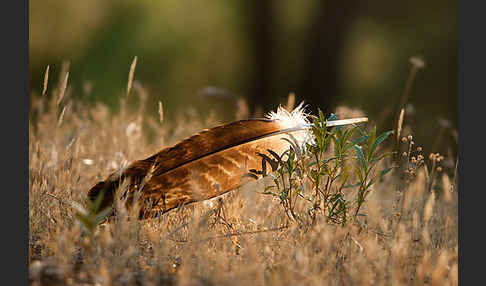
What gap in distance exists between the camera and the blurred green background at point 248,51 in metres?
10.5

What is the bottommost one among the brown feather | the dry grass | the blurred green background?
the dry grass

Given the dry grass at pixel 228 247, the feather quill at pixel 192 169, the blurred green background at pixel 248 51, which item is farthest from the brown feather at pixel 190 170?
the blurred green background at pixel 248 51

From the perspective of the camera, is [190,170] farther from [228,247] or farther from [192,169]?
[228,247]

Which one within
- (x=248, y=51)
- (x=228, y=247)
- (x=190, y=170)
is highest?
(x=248, y=51)

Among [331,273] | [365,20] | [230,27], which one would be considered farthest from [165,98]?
[331,273]

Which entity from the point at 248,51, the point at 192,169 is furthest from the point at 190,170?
the point at 248,51

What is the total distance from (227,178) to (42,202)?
1.05m

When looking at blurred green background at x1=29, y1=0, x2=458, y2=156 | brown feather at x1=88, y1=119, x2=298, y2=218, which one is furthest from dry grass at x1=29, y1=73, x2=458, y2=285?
blurred green background at x1=29, y1=0, x2=458, y2=156

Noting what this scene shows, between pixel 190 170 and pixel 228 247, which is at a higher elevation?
pixel 190 170

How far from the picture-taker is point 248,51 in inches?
480

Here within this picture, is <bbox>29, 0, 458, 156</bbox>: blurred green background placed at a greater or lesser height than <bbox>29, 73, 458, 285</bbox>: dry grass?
greater

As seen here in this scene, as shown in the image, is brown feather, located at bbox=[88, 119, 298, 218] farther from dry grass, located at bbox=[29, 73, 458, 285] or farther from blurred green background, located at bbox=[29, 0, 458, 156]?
blurred green background, located at bbox=[29, 0, 458, 156]

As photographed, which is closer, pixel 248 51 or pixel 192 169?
pixel 192 169

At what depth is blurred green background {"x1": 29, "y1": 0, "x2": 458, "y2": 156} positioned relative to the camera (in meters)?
10.5
